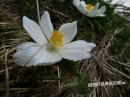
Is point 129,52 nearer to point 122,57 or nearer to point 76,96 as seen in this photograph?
point 122,57

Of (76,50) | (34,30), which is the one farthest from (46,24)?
(76,50)

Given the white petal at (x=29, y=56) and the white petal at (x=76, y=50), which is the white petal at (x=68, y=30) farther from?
the white petal at (x=29, y=56)

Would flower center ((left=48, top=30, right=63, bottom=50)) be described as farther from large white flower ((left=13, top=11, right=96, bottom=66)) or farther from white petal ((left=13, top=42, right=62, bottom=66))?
white petal ((left=13, top=42, right=62, bottom=66))

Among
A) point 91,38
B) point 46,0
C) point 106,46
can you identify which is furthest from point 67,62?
point 46,0

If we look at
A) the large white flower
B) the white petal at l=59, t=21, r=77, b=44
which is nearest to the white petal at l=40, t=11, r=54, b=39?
the large white flower

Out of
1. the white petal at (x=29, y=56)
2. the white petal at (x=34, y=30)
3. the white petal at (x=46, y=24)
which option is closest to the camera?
the white petal at (x=29, y=56)

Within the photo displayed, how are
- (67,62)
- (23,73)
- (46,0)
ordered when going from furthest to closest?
(46,0), (23,73), (67,62)

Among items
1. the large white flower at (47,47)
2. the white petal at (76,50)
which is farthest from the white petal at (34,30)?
the white petal at (76,50)

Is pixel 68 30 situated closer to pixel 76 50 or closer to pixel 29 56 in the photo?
pixel 76 50
